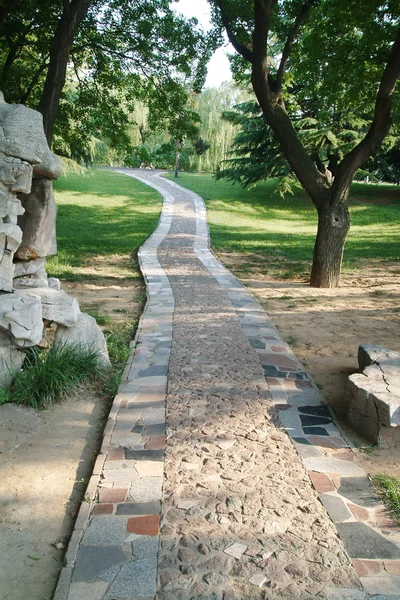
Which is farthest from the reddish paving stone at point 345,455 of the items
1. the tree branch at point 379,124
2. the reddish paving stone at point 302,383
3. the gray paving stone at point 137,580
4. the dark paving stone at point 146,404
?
the tree branch at point 379,124

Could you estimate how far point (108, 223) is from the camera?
17.9 metres

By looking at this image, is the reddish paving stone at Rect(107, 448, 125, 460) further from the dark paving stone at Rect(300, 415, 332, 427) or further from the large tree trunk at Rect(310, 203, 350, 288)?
the large tree trunk at Rect(310, 203, 350, 288)

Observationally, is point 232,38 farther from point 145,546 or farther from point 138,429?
point 145,546

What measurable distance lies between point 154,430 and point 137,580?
59.9 inches

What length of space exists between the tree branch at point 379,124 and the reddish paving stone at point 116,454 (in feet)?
22.9

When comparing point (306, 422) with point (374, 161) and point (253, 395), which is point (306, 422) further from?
point (374, 161)

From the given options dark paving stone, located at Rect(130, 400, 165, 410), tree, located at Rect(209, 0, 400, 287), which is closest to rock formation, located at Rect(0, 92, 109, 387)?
dark paving stone, located at Rect(130, 400, 165, 410)

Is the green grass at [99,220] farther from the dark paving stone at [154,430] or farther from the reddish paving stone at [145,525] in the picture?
the reddish paving stone at [145,525]

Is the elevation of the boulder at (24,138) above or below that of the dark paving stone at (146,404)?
above

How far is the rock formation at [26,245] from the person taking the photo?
4.26 metres

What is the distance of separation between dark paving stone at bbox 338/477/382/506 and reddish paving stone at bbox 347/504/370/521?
53 millimetres

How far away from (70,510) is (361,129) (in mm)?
21146

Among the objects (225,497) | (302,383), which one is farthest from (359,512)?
(302,383)

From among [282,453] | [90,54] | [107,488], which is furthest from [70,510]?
[90,54]
